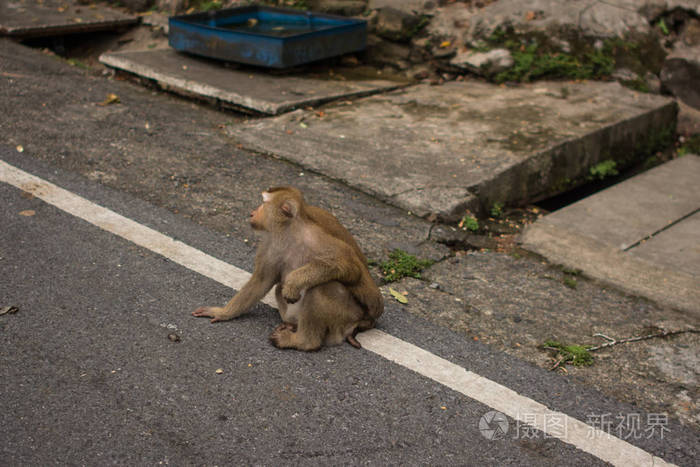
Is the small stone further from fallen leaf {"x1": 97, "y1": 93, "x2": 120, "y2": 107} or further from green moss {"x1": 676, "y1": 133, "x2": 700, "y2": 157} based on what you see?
fallen leaf {"x1": 97, "y1": 93, "x2": 120, "y2": 107}

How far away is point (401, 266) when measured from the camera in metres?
3.78

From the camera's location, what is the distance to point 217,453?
2320mm

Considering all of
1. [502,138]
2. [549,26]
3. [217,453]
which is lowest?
[217,453]

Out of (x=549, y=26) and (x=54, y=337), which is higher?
(x=549, y=26)

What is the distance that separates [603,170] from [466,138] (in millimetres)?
1315

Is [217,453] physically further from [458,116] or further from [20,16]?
[20,16]

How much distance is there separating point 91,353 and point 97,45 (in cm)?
739

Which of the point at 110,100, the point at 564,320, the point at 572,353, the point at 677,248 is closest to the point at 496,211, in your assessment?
the point at 677,248

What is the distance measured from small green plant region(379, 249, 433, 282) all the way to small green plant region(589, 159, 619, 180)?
2.62 meters

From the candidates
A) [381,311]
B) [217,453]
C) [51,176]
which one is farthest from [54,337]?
[51,176]

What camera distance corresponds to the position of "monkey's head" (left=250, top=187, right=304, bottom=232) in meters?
2.81

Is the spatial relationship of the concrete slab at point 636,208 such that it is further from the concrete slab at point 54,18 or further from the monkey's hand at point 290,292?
the concrete slab at point 54,18

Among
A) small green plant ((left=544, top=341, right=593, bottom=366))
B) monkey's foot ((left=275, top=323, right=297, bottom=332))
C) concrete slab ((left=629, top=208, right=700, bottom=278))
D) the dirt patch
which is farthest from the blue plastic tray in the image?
small green plant ((left=544, top=341, right=593, bottom=366))

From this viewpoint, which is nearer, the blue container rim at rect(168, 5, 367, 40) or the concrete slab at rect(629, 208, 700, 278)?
the concrete slab at rect(629, 208, 700, 278)
